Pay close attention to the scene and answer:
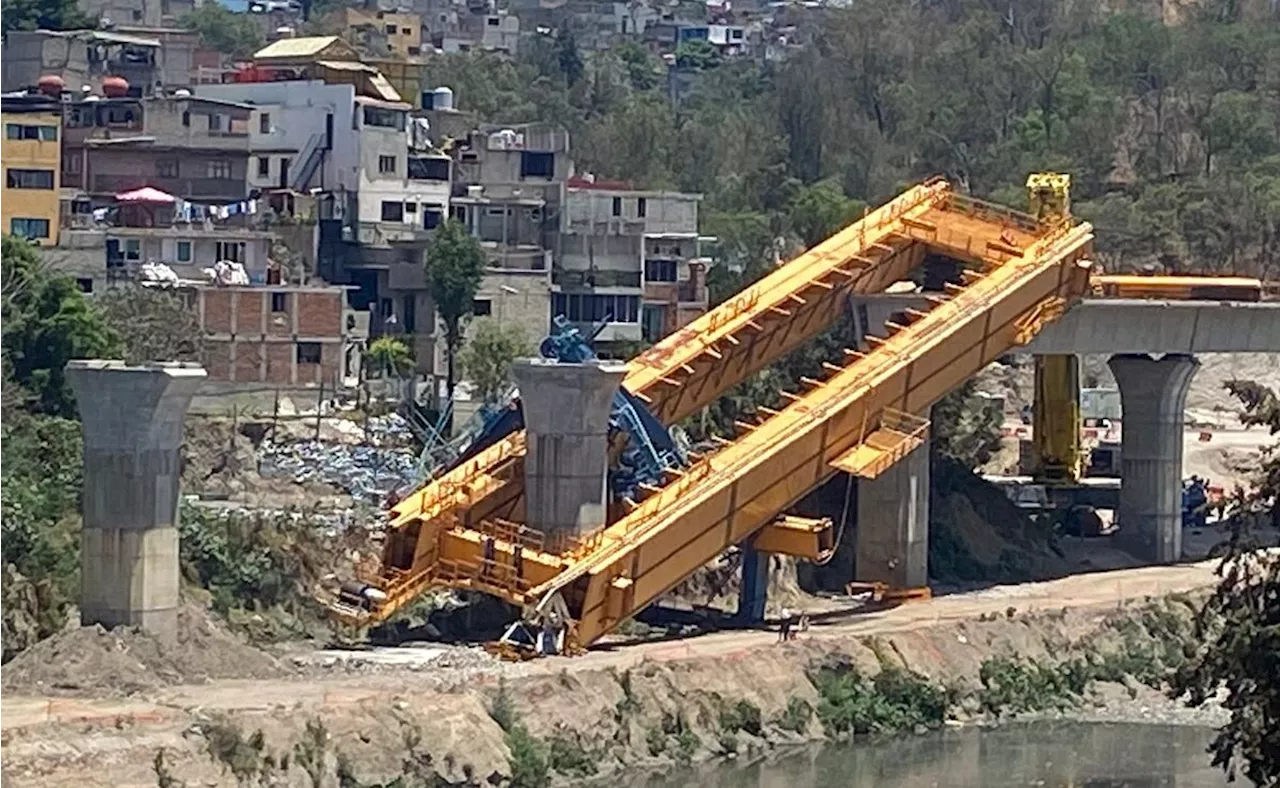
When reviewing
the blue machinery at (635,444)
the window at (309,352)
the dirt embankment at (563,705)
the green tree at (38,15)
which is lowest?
the dirt embankment at (563,705)

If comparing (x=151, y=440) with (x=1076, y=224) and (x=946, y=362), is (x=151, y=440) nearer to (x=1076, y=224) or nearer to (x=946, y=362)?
(x=946, y=362)

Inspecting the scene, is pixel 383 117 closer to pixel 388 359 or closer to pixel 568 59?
pixel 388 359

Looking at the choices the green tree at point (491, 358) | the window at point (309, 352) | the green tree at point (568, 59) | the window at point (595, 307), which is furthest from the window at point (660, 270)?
the green tree at point (568, 59)

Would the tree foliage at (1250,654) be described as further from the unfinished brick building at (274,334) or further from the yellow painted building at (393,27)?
the yellow painted building at (393,27)

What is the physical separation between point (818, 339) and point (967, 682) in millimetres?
16054

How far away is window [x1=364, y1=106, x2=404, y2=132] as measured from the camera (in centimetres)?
8756

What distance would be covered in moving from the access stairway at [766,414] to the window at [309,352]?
14715mm

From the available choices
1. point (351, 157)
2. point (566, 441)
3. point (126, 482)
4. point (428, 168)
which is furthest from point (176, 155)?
point (126, 482)

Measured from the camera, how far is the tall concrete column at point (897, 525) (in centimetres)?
6266

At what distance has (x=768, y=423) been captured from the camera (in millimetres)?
59000

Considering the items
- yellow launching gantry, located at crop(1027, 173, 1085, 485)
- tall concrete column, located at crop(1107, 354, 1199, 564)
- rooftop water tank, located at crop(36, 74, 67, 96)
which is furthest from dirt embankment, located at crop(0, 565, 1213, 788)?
rooftop water tank, located at crop(36, 74, 67, 96)

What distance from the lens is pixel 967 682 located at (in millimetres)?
56094

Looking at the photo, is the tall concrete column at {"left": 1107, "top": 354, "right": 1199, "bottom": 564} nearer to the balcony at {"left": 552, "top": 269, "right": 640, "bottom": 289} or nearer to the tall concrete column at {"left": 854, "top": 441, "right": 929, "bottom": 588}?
the tall concrete column at {"left": 854, "top": 441, "right": 929, "bottom": 588}

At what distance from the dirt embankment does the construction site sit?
3.3 inches
